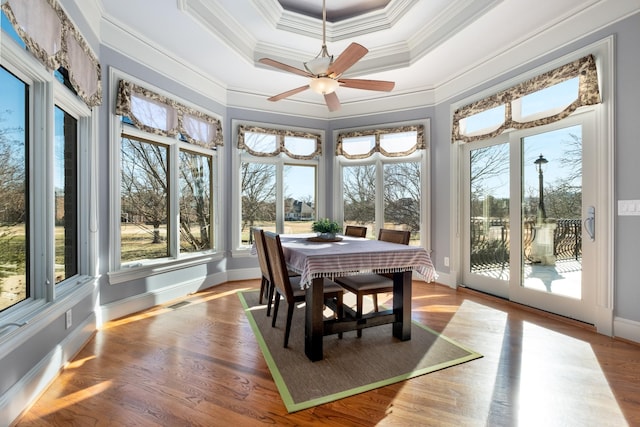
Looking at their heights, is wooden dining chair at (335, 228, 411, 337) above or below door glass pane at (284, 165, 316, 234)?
below

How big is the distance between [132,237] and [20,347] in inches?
69.7

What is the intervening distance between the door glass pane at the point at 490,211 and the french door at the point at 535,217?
0.01 m

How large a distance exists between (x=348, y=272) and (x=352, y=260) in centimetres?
9

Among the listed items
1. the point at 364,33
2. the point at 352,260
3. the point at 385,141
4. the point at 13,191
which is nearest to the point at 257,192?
the point at 385,141

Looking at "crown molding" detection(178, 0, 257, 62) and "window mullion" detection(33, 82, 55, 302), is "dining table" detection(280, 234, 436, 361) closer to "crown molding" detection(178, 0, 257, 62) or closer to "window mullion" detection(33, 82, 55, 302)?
"window mullion" detection(33, 82, 55, 302)

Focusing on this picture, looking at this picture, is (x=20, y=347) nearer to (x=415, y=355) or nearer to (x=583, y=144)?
(x=415, y=355)

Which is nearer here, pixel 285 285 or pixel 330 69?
pixel 285 285

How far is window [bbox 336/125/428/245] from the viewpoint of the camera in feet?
15.6

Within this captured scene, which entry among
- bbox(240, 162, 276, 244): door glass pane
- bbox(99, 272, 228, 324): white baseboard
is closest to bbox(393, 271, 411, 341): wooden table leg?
bbox(99, 272, 228, 324): white baseboard

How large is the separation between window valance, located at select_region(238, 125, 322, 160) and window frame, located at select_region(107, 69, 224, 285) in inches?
17.6

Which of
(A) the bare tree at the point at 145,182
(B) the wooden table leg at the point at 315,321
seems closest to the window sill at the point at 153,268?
(A) the bare tree at the point at 145,182

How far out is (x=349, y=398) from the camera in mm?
1831

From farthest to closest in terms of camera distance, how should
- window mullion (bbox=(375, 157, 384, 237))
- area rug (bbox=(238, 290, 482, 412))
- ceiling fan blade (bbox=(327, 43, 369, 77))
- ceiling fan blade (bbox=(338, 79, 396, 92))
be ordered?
window mullion (bbox=(375, 157, 384, 237)) → ceiling fan blade (bbox=(338, 79, 396, 92)) → ceiling fan blade (bbox=(327, 43, 369, 77)) → area rug (bbox=(238, 290, 482, 412))

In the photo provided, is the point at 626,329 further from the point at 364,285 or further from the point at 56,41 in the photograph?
the point at 56,41
